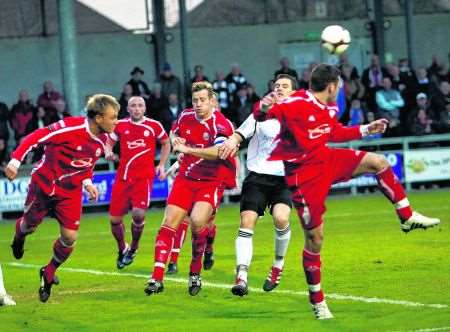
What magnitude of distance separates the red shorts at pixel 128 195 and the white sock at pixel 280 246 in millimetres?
3746

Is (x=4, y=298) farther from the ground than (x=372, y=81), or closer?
closer

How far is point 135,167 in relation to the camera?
16688 millimetres

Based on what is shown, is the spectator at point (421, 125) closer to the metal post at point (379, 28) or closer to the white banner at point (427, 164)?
the white banner at point (427, 164)

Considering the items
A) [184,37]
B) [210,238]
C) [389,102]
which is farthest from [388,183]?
[184,37]

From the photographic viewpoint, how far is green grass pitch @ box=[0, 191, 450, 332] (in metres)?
10.9

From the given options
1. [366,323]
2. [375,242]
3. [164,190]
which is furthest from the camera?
[164,190]

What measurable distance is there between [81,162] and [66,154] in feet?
0.59

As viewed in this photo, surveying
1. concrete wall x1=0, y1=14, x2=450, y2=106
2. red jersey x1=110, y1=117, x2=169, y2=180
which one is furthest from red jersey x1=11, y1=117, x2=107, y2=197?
concrete wall x1=0, y1=14, x2=450, y2=106

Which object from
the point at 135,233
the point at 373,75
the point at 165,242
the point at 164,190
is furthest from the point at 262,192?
the point at 373,75

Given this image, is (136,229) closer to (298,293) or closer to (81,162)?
(81,162)

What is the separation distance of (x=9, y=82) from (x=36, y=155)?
212 inches

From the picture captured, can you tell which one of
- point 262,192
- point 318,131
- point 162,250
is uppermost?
point 318,131

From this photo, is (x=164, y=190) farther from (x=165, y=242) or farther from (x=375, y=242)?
(x=165, y=242)

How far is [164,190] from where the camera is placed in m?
26.7
